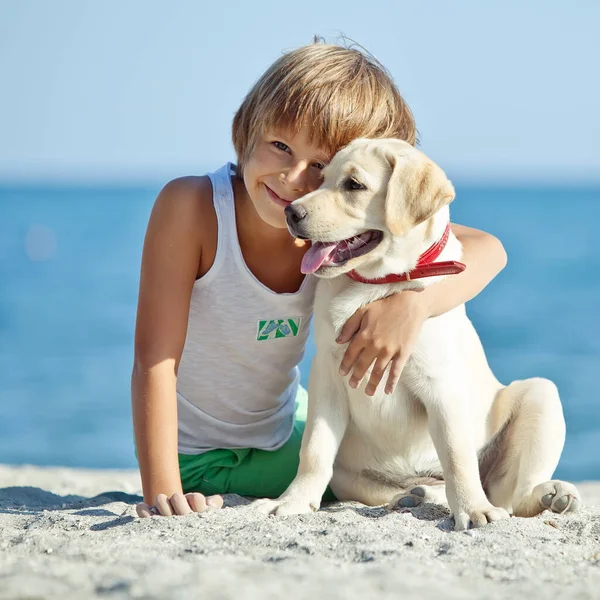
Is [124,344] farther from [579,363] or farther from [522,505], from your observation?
[522,505]

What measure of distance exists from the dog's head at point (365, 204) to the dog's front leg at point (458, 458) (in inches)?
19.9

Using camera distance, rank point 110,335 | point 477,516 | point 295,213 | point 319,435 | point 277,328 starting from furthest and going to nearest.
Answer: point 110,335
point 277,328
point 319,435
point 295,213
point 477,516

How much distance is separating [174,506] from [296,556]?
74 cm

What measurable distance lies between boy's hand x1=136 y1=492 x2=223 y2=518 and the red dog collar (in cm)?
85

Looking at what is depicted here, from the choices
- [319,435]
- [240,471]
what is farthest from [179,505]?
[240,471]

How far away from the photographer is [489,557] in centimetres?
226

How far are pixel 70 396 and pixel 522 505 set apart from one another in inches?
287

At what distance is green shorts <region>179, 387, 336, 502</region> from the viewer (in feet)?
12.1

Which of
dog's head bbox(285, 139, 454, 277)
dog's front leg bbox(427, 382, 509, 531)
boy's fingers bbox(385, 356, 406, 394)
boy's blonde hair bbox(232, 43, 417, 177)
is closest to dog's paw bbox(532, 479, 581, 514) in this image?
dog's front leg bbox(427, 382, 509, 531)

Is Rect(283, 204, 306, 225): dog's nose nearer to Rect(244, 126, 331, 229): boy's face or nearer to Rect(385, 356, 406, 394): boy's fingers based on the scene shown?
Rect(244, 126, 331, 229): boy's face

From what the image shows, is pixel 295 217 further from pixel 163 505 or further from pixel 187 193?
pixel 163 505

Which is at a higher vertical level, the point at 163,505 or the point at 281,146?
the point at 281,146

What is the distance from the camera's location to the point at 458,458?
2.87m

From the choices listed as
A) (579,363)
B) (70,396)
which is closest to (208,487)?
(70,396)
